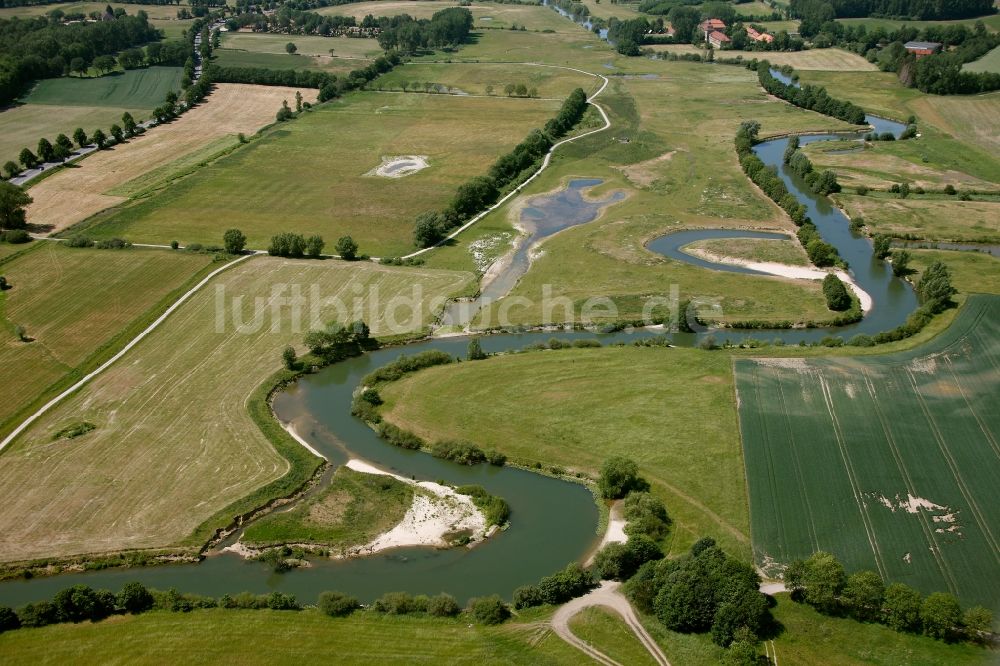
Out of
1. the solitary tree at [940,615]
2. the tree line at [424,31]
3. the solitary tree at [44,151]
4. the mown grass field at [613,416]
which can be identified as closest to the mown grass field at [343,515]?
the mown grass field at [613,416]

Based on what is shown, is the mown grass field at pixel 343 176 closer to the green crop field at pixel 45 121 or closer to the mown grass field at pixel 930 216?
the green crop field at pixel 45 121

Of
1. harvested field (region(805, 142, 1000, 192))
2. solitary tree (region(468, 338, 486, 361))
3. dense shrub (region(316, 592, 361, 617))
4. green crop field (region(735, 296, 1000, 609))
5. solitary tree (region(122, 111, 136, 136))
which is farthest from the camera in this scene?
solitary tree (region(122, 111, 136, 136))

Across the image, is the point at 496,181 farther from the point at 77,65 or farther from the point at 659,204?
the point at 77,65

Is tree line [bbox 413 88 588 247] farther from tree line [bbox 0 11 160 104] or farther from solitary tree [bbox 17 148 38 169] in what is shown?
tree line [bbox 0 11 160 104]

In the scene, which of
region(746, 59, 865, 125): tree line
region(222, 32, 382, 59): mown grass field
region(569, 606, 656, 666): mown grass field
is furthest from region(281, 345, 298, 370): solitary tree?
region(222, 32, 382, 59): mown grass field

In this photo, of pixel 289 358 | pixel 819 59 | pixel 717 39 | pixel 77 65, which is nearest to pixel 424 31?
pixel 717 39

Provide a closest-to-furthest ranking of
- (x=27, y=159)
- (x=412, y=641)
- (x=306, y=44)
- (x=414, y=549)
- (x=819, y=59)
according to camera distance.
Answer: (x=412, y=641), (x=414, y=549), (x=27, y=159), (x=819, y=59), (x=306, y=44)
